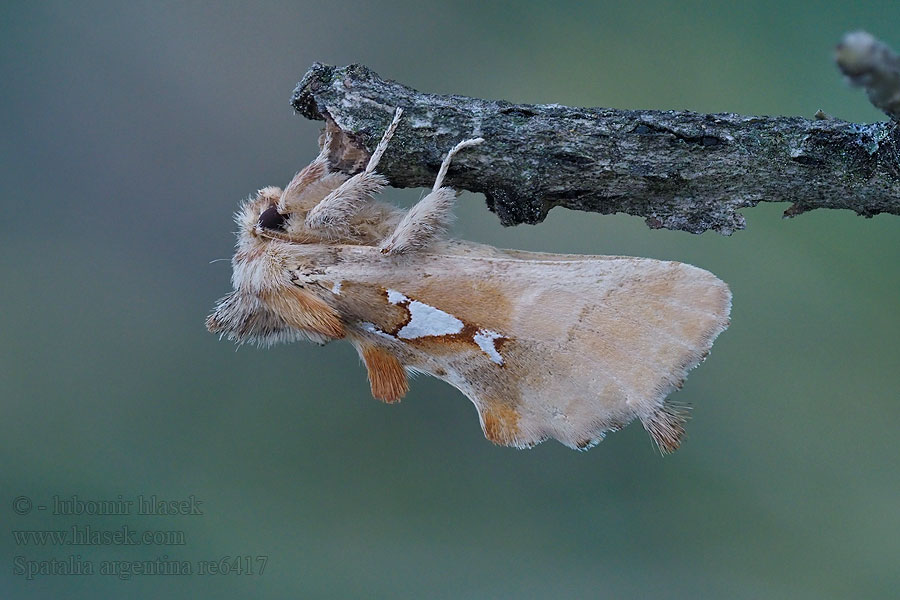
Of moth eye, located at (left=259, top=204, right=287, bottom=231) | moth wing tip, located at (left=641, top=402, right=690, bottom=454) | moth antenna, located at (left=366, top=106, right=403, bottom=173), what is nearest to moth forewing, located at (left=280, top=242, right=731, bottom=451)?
moth wing tip, located at (left=641, top=402, right=690, bottom=454)

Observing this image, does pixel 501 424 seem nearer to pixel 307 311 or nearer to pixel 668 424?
pixel 668 424

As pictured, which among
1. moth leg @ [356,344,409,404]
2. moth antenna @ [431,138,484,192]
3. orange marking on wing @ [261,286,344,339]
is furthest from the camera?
moth leg @ [356,344,409,404]

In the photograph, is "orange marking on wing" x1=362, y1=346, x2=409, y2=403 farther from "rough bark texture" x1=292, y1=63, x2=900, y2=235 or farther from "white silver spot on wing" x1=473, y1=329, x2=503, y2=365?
"rough bark texture" x1=292, y1=63, x2=900, y2=235

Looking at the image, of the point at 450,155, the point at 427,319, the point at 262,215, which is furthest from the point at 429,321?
the point at 262,215

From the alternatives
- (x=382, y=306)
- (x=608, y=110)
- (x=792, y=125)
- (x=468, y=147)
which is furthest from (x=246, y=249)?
(x=792, y=125)

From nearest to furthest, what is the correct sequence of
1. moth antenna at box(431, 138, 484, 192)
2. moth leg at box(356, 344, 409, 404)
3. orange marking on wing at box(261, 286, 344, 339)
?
moth antenna at box(431, 138, 484, 192)
orange marking on wing at box(261, 286, 344, 339)
moth leg at box(356, 344, 409, 404)

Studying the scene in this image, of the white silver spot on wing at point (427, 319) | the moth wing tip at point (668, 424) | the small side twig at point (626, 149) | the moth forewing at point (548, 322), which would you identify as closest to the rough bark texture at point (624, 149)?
the small side twig at point (626, 149)

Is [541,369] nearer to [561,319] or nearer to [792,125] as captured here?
[561,319]
